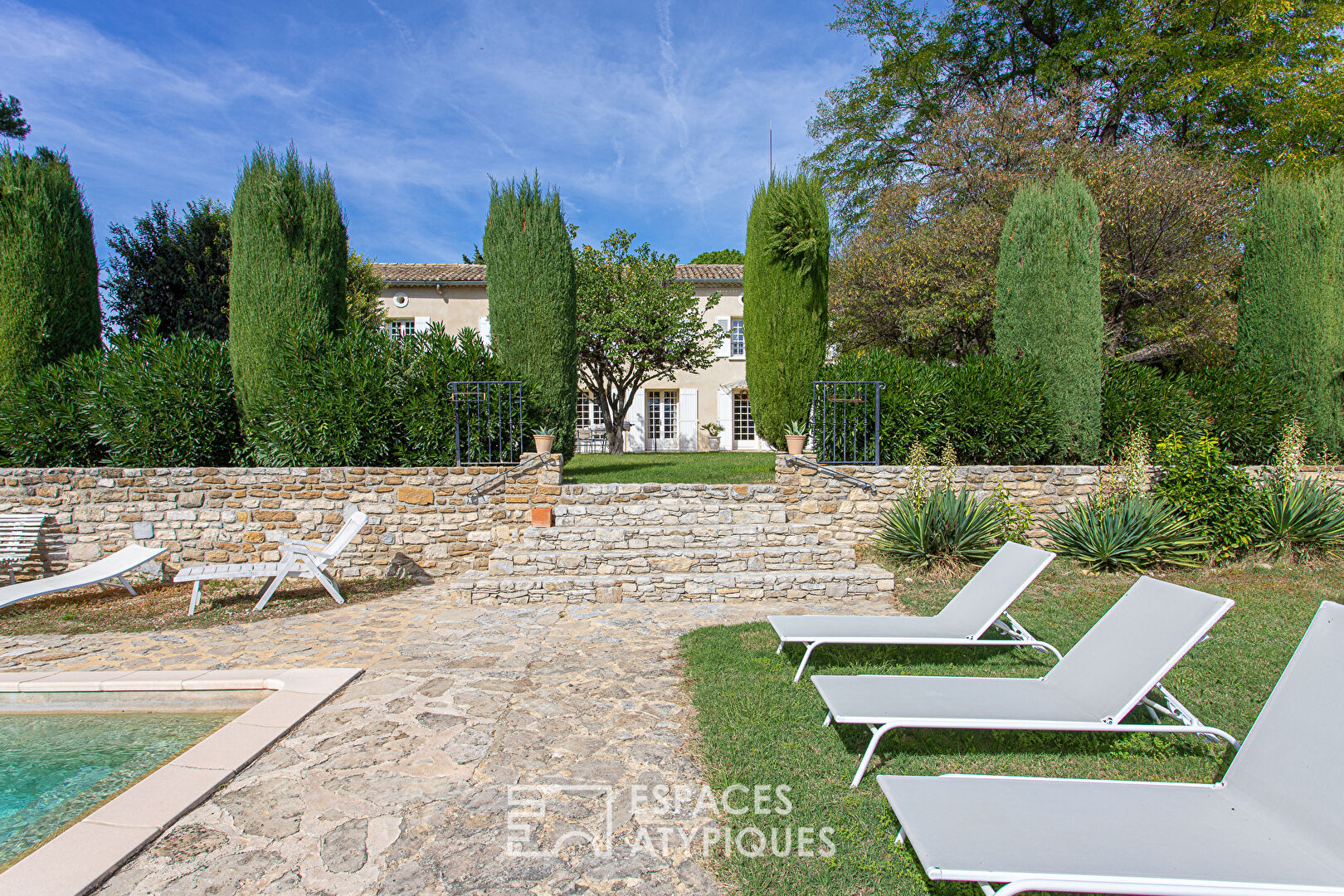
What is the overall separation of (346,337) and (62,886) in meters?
7.35

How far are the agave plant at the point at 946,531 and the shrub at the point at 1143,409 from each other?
2922mm

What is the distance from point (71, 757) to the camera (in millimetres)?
3361

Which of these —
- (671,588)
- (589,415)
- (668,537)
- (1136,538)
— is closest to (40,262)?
(668,537)

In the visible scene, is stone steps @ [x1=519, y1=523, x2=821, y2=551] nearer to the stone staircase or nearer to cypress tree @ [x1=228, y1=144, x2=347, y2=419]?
the stone staircase

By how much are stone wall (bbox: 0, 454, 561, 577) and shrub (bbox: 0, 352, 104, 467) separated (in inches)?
21.1

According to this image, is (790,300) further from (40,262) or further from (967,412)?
(40,262)

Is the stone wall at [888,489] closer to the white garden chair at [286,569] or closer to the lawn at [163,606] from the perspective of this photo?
the lawn at [163,606]

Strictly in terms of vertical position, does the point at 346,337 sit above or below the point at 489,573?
above

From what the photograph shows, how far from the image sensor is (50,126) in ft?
30.0

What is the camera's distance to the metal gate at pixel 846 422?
8602 millimetres

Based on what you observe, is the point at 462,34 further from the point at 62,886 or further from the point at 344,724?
the point at 62,886

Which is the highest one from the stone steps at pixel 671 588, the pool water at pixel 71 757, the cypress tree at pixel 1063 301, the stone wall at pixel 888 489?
the cypress tree at pixel 1063 301

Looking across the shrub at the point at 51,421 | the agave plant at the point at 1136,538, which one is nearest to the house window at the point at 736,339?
the agave plant at the point at 1136,538

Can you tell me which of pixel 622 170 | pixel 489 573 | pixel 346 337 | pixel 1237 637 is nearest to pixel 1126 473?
pixel 1237 637
